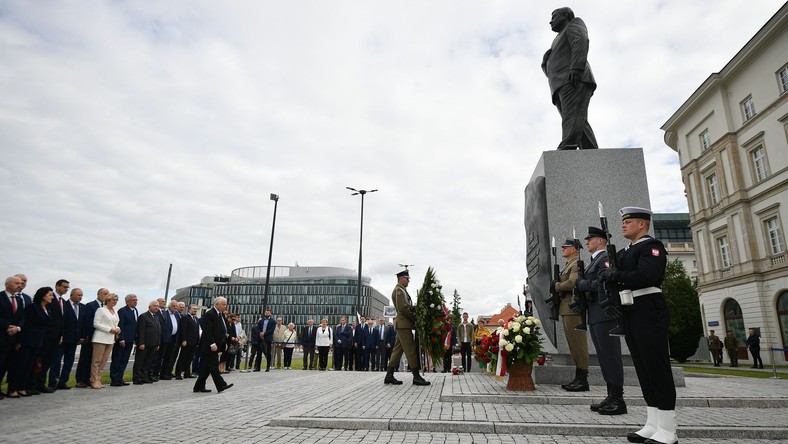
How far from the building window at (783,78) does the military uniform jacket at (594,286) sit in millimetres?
31522

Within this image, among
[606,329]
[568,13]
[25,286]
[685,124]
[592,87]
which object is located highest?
[685,124]

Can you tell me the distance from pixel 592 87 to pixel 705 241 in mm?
34022

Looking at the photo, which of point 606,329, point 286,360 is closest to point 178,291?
point 286,360

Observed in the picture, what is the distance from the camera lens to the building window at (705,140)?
119 feet

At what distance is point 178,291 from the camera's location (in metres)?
116

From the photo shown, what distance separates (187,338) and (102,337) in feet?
8.73

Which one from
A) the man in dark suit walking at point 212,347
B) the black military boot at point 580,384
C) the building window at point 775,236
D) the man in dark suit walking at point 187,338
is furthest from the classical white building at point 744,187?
the man in dark suit walking at point 212,347

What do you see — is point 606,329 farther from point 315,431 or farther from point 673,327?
point 673,327

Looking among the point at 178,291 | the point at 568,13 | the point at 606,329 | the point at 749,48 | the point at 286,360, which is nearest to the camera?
the point at 606,329

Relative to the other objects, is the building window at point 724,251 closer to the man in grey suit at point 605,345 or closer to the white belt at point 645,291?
the man in grey suit at point 605,345

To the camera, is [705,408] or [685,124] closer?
[705,408]

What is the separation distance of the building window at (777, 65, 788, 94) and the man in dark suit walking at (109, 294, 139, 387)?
35.6 m

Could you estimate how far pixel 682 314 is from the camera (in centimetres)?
3722

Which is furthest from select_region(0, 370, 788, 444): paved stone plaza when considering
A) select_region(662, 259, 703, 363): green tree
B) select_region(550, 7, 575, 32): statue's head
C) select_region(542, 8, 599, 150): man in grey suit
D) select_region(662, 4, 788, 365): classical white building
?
select_region(662, 259, 703, 363): green tree
